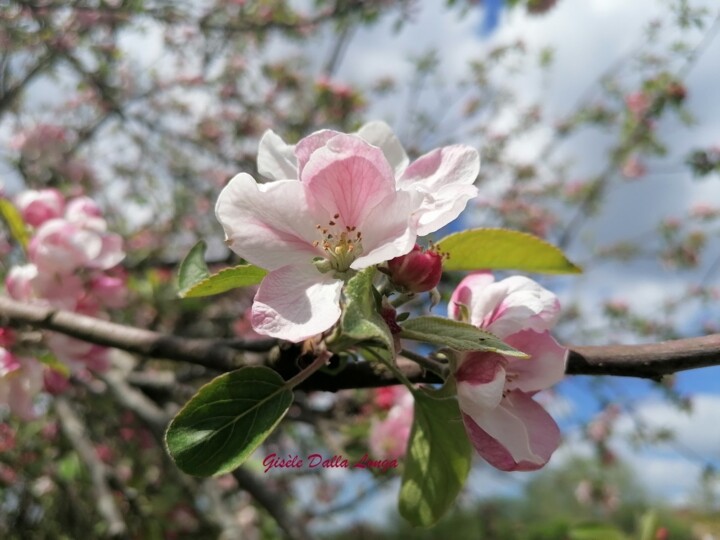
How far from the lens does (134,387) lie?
5.62 feet

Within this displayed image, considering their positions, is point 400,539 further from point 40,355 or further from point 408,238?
point 408,238

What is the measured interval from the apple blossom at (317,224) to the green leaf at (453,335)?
7 cm

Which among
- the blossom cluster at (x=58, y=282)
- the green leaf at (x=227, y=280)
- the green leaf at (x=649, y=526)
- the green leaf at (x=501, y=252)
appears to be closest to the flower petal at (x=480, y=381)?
the green leaf at (x=501, y=252)

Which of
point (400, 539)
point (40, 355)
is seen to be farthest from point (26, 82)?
point (400, 539)

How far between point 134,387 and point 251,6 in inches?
134

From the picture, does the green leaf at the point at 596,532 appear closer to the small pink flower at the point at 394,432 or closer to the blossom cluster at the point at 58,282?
the small pink flower at the point at 394,432

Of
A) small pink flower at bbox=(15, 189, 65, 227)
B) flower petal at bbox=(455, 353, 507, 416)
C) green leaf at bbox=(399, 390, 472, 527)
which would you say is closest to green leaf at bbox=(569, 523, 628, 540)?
green leaf at bbox=(399, 390, 472, 527)

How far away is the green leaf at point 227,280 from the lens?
21.9 inches

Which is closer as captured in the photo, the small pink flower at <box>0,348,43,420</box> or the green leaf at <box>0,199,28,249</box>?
the small pink flower at <box>0,348,43,420</box>

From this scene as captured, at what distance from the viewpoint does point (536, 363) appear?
57 cm

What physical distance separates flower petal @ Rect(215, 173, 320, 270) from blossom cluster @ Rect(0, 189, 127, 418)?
620 millimetres

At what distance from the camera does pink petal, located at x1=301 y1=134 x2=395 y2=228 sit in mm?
524

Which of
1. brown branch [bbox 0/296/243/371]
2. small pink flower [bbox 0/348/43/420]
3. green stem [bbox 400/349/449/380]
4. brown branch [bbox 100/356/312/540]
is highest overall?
green stem [bbox 400/349/449/380]

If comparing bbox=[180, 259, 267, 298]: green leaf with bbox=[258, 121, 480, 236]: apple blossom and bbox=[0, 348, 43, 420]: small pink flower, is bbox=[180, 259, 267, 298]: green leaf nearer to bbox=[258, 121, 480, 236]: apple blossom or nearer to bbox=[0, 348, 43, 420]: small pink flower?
bbox=[258, 121, 480, 236]: apple blossom
